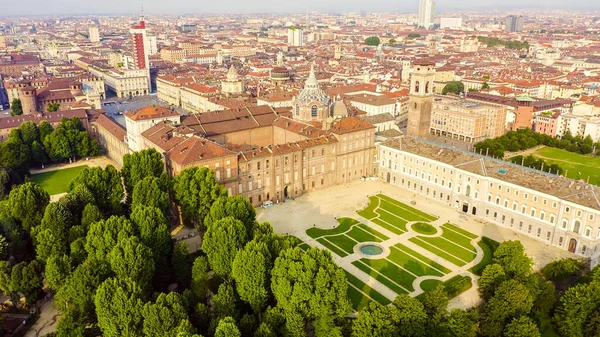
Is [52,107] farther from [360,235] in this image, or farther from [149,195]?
[360,235]

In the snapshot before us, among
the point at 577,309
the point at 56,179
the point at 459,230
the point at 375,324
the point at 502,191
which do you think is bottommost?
the point at 56,179

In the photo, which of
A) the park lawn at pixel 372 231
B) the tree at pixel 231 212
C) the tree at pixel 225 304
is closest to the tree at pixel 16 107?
the tree at pixel 231 212

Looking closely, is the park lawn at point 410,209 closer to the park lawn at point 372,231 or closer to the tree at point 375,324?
the park lawn at point 372,231

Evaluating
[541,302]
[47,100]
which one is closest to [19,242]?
[541,302]

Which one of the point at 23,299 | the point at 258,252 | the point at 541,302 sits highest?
the point at 258,252

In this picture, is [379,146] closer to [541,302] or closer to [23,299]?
[541,302]

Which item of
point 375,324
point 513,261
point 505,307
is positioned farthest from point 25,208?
point 513,261

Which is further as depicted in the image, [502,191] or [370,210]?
[370,210]
